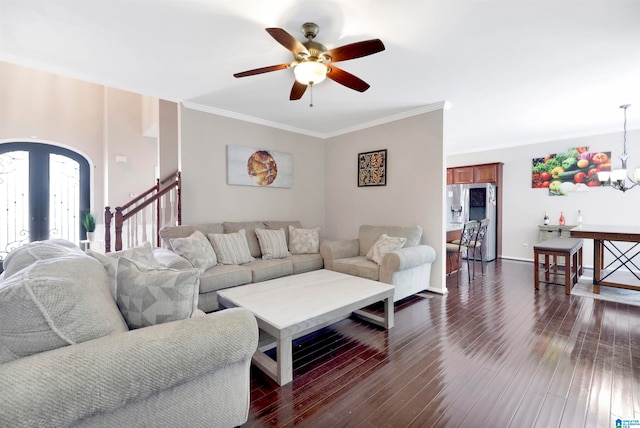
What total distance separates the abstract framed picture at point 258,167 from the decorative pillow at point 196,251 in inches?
48.5

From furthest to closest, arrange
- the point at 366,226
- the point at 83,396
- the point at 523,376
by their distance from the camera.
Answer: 1. the point at 366,226
2. the point at 523,376
3. the point at 83,396

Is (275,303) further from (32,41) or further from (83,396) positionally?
(32,41)

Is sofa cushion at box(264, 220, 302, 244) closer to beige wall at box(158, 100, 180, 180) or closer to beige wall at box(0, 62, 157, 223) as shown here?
beige wall at box(158, 100, 180, 180)

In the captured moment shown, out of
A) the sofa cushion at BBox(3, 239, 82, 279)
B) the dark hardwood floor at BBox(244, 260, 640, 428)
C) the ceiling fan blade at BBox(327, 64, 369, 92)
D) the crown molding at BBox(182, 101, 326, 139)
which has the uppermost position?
the crown molding at BBox(182, 101, 326, 139)

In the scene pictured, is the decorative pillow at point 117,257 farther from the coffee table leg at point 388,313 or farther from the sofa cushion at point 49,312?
the coffee table leg at point 388,313

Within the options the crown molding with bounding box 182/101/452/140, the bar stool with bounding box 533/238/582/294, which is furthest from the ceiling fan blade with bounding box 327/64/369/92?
the bar stool with bounding box 533/238/582/294

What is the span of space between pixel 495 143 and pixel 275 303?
20.0 feet

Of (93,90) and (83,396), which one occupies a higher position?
(93,90)

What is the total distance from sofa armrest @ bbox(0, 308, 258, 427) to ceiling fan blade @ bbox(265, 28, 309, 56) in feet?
5.59

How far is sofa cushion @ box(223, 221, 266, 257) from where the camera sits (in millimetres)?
3920

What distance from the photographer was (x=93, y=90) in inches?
222

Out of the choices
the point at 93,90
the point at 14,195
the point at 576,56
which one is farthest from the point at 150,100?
the point at 576,56

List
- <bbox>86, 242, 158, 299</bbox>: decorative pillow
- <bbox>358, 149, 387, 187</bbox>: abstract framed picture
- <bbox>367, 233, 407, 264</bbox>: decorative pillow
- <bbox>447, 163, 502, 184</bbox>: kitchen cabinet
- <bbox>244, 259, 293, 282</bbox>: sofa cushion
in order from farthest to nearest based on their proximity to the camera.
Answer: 1. <bbox>447, 163, 502, 184</bbox>: kitchen cabinet
2. <bbox>358, 149, 387, 187</bbox>: abstract framed picture
3. <bbox>367, 233, 407, 264</bbox>: decorative pillow
4. <bbox>244, 259, 293, 282</bbox>: sofa cushion
5. <bbox>86, 242, 158, 299</bbox>: decorative pillow

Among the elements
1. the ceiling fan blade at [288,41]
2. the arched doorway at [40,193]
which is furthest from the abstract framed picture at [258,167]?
the arched doorway at [40,193]
